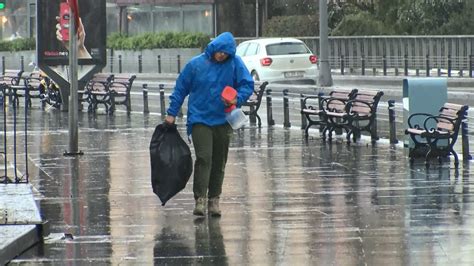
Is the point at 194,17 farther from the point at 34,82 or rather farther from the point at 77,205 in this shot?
the point at 77,205

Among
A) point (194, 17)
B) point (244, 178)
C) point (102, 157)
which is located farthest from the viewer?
point (194, 17)

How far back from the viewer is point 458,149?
1894 centimetres

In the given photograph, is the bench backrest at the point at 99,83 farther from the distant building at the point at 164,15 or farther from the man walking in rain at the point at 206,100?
the distant building at the point at 164,15

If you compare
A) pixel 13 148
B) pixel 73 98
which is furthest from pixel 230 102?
pixel 13 148

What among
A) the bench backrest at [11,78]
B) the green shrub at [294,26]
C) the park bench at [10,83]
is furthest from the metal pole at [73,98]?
the green shrub at [294,26]

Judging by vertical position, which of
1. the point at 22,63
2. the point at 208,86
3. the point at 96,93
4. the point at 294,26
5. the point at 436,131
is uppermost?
the point at 294,26

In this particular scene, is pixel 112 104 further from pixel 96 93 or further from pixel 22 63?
pixel 22 63

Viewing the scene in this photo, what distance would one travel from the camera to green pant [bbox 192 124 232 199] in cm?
1191

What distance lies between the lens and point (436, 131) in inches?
653

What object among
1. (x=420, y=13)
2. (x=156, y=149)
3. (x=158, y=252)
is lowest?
(x=158, y=252)

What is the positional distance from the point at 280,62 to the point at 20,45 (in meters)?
24.6

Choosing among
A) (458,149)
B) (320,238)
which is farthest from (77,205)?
(458,149)

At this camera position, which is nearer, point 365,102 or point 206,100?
point 206,100

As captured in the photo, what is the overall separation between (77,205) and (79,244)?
8.09 feet
